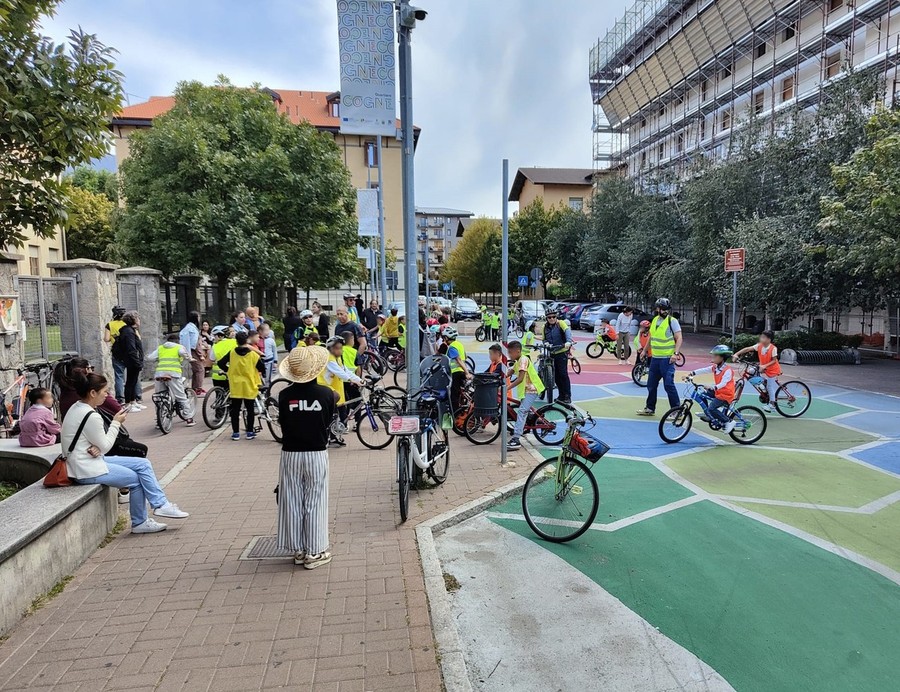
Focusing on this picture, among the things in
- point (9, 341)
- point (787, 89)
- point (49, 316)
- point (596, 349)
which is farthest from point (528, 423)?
point (787, 89)

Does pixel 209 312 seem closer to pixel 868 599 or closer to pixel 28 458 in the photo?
pixel 28 458

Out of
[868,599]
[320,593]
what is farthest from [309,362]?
[868,599]

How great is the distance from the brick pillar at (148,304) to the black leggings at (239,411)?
19.3ft

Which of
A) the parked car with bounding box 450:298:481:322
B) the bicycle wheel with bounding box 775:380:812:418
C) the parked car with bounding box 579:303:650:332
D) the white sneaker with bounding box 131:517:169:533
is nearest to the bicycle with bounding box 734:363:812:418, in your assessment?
the bicycle wheel with bounding box 775:380:812:418

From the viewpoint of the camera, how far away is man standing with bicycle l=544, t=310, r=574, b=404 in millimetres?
9851

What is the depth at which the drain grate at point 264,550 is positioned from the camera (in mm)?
4547

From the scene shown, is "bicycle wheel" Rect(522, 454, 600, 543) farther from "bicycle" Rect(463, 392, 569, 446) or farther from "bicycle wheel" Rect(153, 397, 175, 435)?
"bicycle wheel" Rect(153, 397, 175, 435)

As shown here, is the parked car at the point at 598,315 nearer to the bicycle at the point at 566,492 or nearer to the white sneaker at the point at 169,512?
the bicycle at the point at 566,492

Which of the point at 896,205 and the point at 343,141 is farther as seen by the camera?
the point at 343,141

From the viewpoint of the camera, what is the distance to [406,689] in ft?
10.1

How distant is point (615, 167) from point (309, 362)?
42.2m

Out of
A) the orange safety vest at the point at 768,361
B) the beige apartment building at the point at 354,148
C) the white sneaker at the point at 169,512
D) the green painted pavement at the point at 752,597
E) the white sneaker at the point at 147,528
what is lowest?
the green painted pavement at the point at 752,597

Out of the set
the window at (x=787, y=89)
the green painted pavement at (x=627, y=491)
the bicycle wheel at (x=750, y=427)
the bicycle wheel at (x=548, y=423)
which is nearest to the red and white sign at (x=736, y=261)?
the bicycle wheel at (x=750, y=427)

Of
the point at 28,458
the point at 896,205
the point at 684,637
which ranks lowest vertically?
the point at 684,637
